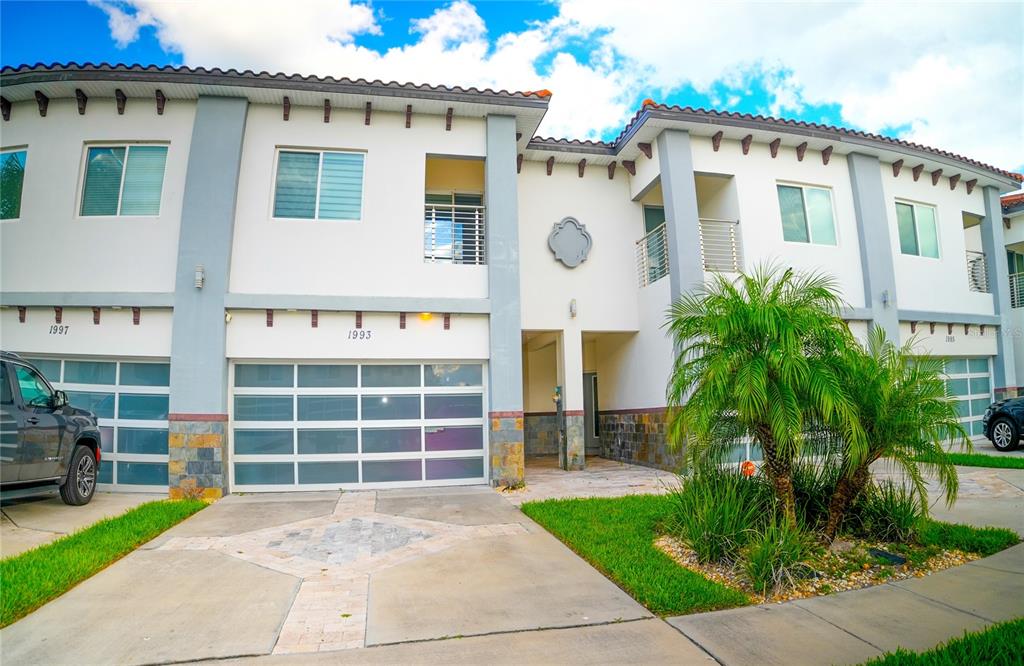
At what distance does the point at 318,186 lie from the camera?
10547 mm

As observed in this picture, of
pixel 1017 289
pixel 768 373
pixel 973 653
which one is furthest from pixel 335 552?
pixel 1017 289

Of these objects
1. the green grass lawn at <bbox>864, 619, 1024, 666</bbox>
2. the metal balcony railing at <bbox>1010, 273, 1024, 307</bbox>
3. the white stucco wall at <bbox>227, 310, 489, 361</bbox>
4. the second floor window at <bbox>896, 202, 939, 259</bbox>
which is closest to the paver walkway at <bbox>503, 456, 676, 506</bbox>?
the white stucco wall at <bbox>227, 310, 489, 361</bbox>

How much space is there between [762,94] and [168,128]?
12.7 meters

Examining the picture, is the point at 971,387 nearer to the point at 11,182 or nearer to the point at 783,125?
the point at 783,125

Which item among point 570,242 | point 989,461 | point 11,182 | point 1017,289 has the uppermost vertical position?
point 11,182

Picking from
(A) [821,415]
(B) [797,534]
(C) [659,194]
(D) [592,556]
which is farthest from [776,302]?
(C) [659,194]

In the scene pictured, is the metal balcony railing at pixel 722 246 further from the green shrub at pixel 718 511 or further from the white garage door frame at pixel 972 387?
the white garage door frame at pixel 972 387

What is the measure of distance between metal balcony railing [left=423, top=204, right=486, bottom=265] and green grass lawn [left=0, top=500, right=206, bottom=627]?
6.17 meters

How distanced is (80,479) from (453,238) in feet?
23.8

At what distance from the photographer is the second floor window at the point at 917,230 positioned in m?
14.2

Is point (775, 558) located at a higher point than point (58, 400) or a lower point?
lower

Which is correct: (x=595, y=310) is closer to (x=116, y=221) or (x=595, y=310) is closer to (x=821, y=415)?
(x=821, y=415)

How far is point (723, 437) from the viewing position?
6020 mm

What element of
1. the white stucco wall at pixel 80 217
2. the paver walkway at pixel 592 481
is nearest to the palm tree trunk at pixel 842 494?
the paver walkway at pixel 592 481
